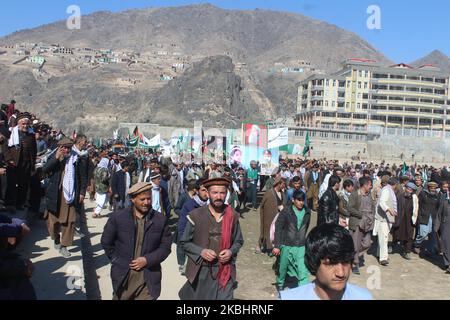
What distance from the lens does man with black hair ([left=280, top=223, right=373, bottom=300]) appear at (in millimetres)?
2369

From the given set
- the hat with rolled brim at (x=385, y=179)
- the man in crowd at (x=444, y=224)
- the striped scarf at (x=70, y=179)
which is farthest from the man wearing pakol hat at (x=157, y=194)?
the man in crowd at (x=444, y=224)

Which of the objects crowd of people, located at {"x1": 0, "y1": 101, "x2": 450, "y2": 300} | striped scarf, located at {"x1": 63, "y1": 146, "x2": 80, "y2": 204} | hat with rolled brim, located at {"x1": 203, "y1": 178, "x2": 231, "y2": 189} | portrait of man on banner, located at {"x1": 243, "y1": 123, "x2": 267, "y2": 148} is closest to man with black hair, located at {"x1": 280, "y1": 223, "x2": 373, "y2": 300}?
crowd of people, located at {"x1": 0, "y1": 101, "x2": 450, "y2": 300}

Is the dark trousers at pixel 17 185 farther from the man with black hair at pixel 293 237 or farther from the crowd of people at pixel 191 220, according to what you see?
the man with black hair at pixel 293 237

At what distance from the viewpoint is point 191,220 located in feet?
13.9

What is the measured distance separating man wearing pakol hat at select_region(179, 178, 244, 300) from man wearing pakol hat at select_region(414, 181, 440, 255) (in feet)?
23.5

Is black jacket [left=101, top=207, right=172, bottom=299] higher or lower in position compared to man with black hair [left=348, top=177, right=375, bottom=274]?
higher

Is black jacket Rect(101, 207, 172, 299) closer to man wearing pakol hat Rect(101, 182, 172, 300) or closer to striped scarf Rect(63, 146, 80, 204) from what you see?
man wearing pakol hat Rect(101, 182, 172, 300)

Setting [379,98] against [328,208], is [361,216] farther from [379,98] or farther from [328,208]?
[379,98]

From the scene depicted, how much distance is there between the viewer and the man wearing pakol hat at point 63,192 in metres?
6.46

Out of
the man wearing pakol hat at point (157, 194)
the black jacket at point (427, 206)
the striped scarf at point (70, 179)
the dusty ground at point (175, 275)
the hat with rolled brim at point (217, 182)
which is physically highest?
the hat with rolled brim at point (217, 182)

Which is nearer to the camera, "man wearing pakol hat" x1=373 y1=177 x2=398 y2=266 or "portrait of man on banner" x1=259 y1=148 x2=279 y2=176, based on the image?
"man wearing pakol hat" x1=373 y1=177 x2=398 y2=266

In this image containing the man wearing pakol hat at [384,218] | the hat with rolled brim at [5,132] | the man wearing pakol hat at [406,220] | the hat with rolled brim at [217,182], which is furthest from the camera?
the man wearing pakol hat at [406,220]

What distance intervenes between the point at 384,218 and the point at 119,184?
19.4 feet

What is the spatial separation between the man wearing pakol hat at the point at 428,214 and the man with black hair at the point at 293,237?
4.78 meters
